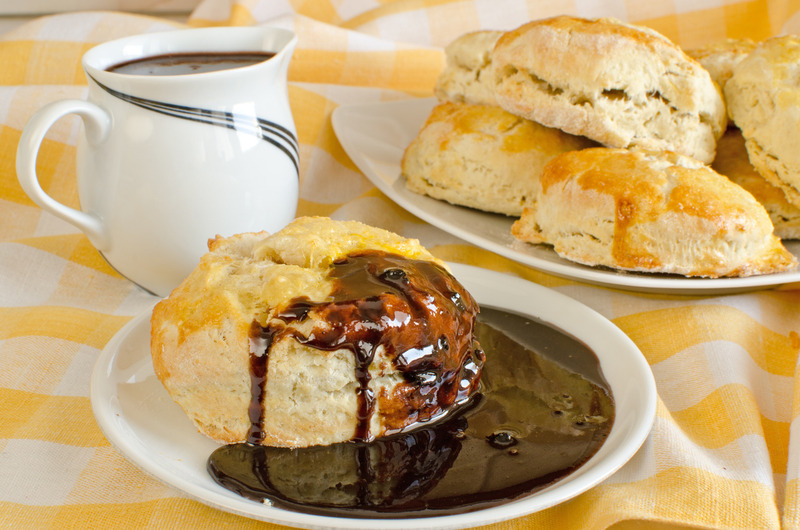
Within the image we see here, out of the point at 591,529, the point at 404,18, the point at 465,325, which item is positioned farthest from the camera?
the point at 404,18

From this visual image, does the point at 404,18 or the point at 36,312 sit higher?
the point at 404,18

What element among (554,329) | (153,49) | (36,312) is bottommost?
(36,312)

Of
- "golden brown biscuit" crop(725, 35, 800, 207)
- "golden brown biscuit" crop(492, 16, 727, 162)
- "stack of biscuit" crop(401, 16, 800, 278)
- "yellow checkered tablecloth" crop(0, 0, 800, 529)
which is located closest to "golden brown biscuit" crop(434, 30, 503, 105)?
"stack of biscuit" crop(401, 16, 800, 278)

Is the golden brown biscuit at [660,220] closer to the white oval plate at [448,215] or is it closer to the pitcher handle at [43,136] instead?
the white oval plate at [448,215]

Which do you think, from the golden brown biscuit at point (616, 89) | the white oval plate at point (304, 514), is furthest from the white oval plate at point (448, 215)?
the golden brown biscuit at point (616, 89)

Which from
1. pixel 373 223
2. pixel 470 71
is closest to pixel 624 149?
pixel 470 71

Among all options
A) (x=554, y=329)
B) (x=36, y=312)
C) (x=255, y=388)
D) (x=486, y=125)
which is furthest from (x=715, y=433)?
(x=36, y=312)

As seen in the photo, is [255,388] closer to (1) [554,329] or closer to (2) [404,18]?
(1) [554,329]
